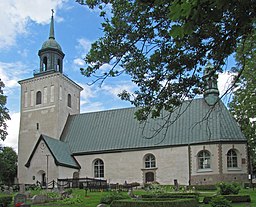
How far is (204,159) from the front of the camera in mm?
36062

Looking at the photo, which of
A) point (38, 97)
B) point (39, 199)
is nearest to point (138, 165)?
point (38, 97)

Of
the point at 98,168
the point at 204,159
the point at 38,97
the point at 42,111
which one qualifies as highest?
the point at 38,97

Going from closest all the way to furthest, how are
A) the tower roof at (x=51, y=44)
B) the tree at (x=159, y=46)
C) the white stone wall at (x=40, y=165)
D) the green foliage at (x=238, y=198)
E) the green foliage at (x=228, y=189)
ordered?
the tree at (x=159, y=46), the green foliage at (x=238, y=198), the green foliage at (x=228, y=189), the white stone wall at (x=40, y=165), the tower roof at (x=51, y=44)

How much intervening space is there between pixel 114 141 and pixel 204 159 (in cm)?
1000

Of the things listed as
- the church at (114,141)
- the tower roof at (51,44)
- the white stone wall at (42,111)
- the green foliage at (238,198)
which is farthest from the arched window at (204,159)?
the tower roof at (51,44)

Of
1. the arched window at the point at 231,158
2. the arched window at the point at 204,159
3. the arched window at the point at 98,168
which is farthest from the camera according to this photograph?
the arched window at the point at 98,168

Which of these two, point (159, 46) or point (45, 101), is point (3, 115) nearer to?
point (45, 101)

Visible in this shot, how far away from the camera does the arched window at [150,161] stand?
126 ft

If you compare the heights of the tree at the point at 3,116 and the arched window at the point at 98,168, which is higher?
the tree at the point at 3,116

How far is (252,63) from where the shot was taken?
2344cm

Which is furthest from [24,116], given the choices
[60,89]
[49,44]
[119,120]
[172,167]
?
[172,167]

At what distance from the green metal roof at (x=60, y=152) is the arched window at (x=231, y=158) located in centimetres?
1588

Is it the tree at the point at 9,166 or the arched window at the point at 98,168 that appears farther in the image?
the tree at the point at 9,166

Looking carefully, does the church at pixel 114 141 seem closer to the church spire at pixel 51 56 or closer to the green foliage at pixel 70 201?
the church spire at pixel 51 56
